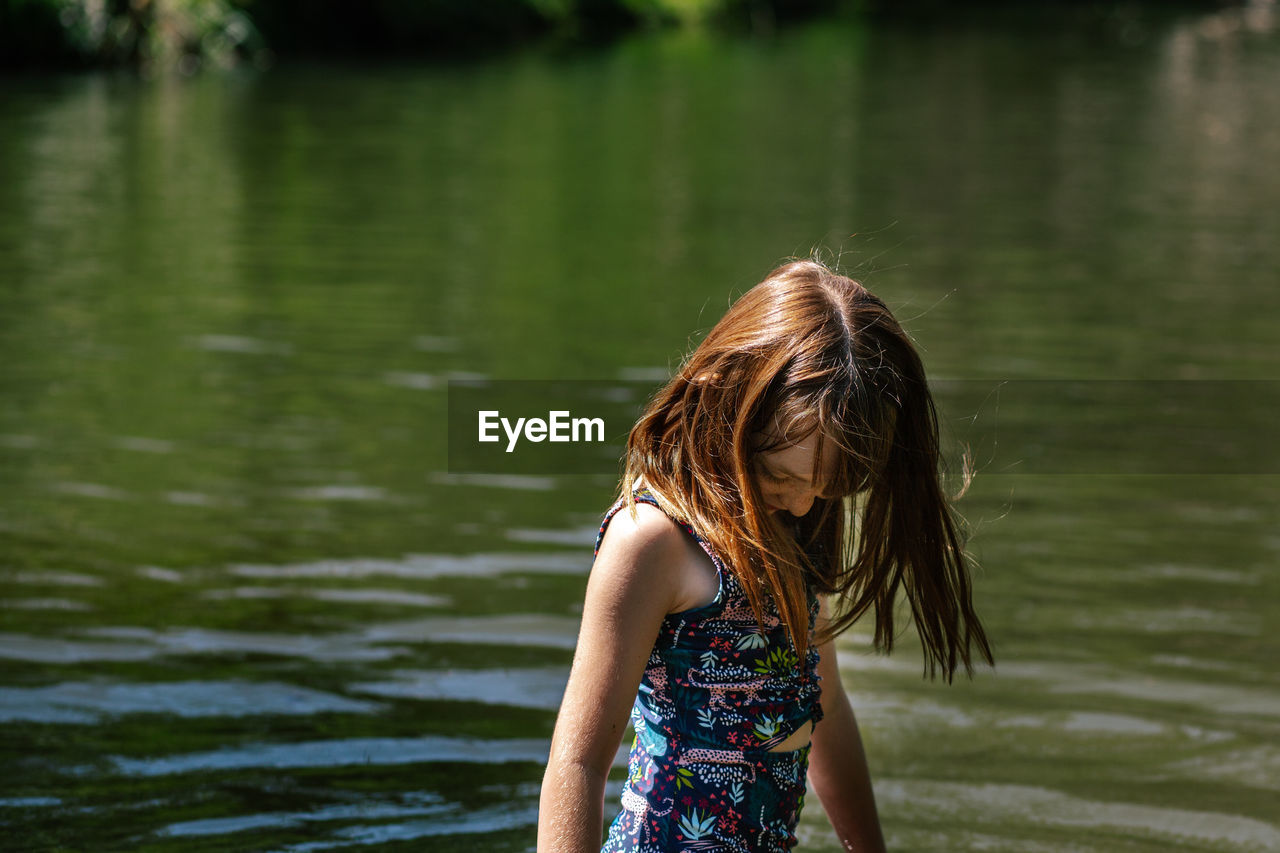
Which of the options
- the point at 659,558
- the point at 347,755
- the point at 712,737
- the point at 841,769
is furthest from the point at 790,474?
the point at 347,755

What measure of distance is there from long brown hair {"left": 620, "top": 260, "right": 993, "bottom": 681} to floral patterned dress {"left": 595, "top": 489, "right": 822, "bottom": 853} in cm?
5

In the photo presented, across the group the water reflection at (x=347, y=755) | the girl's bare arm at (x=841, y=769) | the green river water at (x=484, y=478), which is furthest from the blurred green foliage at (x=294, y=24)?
the girl's bare arm at (x=841, y=769)

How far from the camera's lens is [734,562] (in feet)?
6.86

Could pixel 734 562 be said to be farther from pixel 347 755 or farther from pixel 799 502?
pixel 347 755

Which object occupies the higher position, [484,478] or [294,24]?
[294,24]

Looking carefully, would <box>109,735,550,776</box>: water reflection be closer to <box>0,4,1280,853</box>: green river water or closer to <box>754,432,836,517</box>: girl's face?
<box>0,4,1280,853</box>: green river water

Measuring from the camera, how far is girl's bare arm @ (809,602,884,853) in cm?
239

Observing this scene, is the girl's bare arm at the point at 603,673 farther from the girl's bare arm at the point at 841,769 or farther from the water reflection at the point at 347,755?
the water reflection at the point at 347,755

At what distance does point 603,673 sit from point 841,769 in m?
0.59

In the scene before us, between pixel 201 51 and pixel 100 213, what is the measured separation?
53.3 feet

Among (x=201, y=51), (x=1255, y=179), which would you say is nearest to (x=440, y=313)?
(x=1255, y=179)

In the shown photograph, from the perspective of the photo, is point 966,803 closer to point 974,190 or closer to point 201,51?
point 974,190

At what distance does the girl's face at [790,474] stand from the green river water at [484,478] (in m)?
0.62

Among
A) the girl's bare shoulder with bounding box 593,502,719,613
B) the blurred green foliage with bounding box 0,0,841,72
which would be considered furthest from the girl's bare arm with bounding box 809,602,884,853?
the blurred green foliage with bounding box 0,0,841,72
